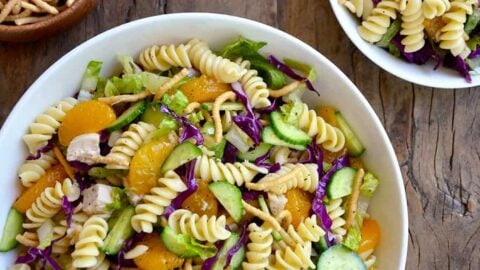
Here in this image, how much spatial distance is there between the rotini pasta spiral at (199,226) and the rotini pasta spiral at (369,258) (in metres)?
0.49

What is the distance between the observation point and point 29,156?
221 cm

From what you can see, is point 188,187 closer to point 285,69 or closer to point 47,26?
point 285,69

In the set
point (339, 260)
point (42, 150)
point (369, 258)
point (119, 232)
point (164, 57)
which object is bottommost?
point (369, 258)

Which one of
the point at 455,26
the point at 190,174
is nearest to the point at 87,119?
the point at 190,174

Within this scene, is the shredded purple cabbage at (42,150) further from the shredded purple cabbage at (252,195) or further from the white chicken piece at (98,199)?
the shredded purple cabbage at (252,195)

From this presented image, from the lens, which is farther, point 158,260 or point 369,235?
point 369,235

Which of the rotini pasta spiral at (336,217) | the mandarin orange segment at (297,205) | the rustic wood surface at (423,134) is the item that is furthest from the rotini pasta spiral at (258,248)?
the rustic wood surface at (423,134)

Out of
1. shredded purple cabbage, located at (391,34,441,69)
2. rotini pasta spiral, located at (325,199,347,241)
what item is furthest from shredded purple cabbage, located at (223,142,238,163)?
shredded purple cabbage, located at (391,34,441,69)

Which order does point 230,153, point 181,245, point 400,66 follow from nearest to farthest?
point 181,245 < point 230,153 < point 400,66

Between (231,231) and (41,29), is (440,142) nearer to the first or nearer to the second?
(231,231)

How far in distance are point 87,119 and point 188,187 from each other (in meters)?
0.35

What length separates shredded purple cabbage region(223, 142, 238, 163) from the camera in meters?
2.24

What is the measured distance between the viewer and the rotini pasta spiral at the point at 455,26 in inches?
93.6

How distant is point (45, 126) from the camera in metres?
2.17
